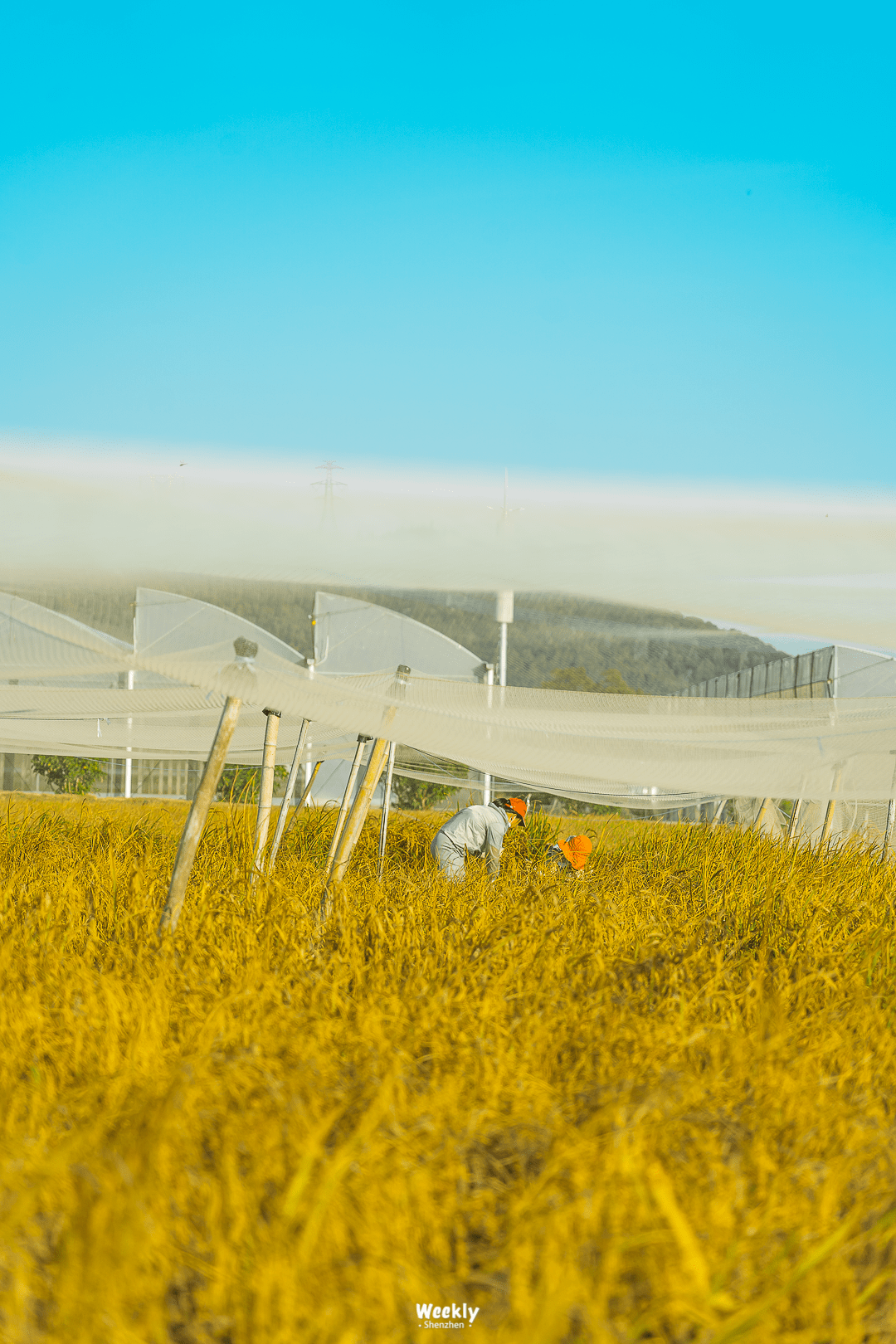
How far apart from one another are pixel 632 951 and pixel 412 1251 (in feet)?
6.81

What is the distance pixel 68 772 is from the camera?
14.0 m

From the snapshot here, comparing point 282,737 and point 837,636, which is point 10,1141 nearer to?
point 837,636

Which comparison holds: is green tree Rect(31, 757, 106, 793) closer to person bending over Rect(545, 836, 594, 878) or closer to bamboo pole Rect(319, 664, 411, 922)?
person bending over Rect(545, 836, 594, 878)

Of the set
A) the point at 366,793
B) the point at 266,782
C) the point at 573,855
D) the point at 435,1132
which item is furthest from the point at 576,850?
the point at 435,1132

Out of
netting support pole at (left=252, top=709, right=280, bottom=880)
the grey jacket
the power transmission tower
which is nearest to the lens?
the power transmission tower

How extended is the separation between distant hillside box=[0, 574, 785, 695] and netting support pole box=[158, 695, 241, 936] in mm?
498

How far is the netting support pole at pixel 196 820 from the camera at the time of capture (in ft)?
11.5

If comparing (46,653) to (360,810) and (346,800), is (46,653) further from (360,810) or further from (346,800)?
(360,810)

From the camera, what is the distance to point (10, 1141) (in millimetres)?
1838

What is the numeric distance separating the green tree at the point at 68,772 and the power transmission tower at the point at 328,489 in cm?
1179

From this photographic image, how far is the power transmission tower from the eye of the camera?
2.79m

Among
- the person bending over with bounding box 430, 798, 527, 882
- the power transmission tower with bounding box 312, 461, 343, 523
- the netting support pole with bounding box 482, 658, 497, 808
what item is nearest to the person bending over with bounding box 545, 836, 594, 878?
the person bending over with bounding box 430, 798, 527, 882

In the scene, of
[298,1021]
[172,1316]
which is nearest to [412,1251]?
[172,1316]

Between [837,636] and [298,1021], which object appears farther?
[837,636]
